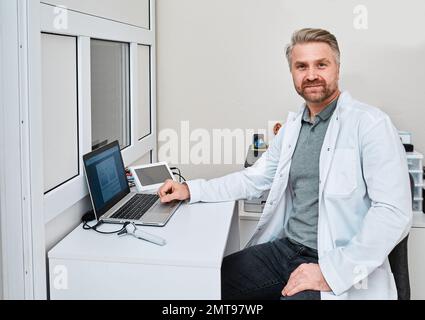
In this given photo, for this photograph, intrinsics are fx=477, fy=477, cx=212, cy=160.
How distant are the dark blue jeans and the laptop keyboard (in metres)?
0.38

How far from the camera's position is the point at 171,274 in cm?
138

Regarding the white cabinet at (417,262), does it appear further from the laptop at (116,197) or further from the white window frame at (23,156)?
the white window frame at (23,156)

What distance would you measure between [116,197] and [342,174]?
868 millimetres

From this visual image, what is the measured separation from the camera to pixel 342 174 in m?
1.52

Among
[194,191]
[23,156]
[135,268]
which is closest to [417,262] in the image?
[194,191]

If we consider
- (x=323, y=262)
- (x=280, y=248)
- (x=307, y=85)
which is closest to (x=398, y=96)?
(x=307, y=85)

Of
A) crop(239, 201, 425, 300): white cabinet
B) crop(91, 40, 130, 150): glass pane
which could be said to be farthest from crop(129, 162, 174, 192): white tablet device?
crop(239, 201, 425, 300): white cabinet

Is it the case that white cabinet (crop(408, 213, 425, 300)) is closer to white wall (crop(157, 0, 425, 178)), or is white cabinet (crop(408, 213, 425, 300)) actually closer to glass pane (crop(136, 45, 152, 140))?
white wall (crop(157, 0, 425, 178))

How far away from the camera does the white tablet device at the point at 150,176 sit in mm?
2054

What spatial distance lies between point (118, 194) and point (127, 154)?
1.13ft

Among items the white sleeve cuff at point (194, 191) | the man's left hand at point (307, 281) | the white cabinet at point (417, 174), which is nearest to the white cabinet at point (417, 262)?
the white cabinet at point (417, 174)

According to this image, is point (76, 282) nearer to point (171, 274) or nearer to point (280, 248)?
point (171, 274)

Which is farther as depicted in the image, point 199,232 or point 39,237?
point 199,232

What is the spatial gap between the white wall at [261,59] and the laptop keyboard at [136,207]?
2.67ft
